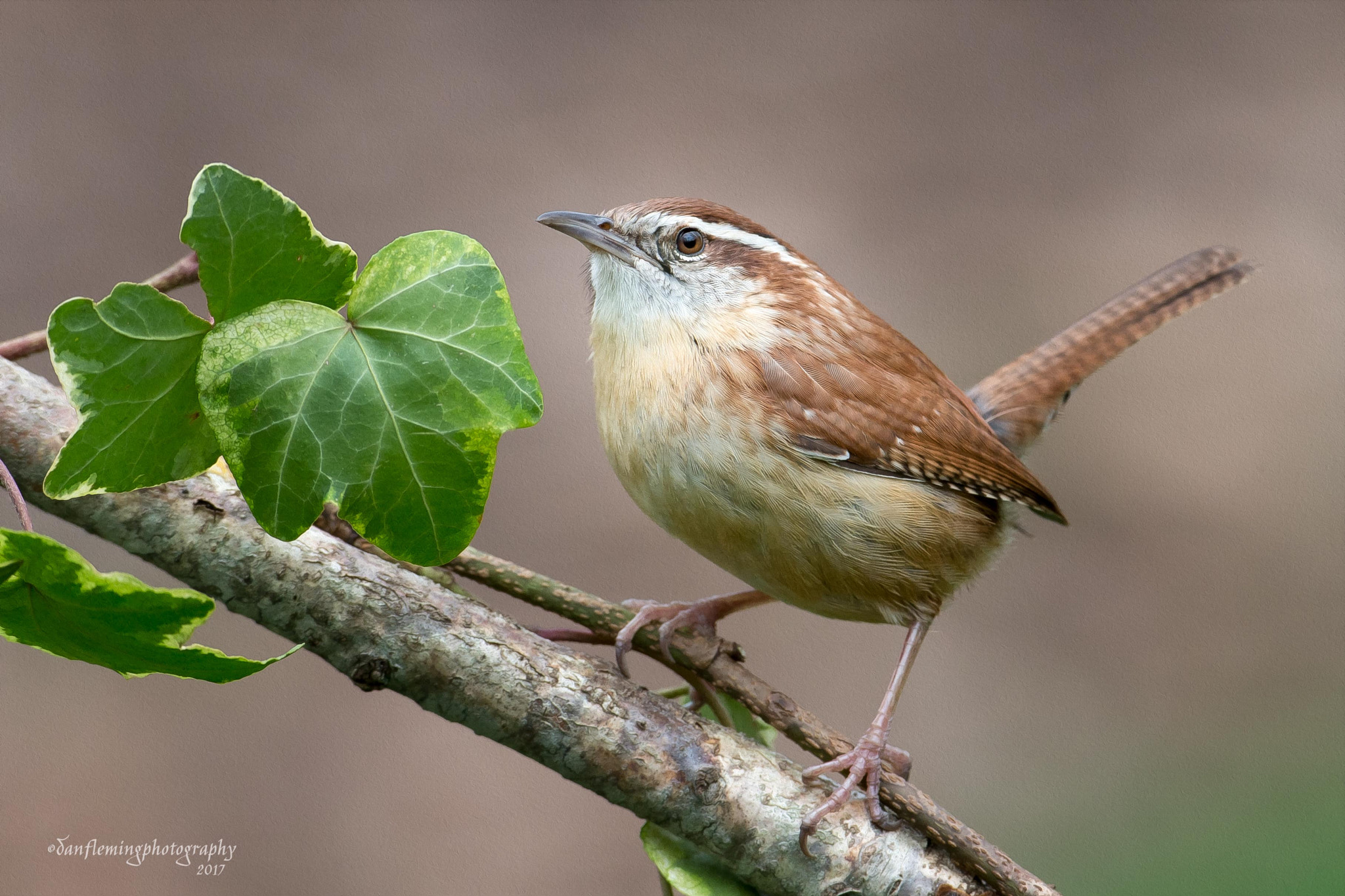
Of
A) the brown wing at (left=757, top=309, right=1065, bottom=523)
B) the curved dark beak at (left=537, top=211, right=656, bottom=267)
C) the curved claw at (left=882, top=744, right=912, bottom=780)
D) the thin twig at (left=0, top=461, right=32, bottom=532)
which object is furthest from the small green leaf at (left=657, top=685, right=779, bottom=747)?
the thin twig at (left=0, top=461, right=32, bottom=532)

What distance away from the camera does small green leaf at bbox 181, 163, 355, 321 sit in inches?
42.8

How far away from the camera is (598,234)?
2.07 m

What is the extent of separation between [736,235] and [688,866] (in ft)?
3.87

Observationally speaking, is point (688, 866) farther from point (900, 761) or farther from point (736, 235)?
point (736, 235)

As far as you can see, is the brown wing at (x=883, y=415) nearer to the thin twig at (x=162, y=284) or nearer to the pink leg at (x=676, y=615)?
the pink leg at (x=676, y=615)

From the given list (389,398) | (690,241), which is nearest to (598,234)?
(690,241)

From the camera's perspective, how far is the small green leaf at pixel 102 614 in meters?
0.93

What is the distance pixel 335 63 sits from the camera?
4047mm

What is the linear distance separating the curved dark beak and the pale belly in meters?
0.35

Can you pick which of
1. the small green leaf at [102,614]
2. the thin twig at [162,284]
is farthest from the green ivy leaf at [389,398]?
the thin twig at [162,284]

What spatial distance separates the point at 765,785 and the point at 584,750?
0.27m

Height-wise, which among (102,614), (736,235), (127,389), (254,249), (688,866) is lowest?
(688,866)

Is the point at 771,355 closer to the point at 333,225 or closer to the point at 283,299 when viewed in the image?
the point at 283,299

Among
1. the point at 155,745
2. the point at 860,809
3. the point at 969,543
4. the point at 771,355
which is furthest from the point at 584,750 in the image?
the point at 155,745
